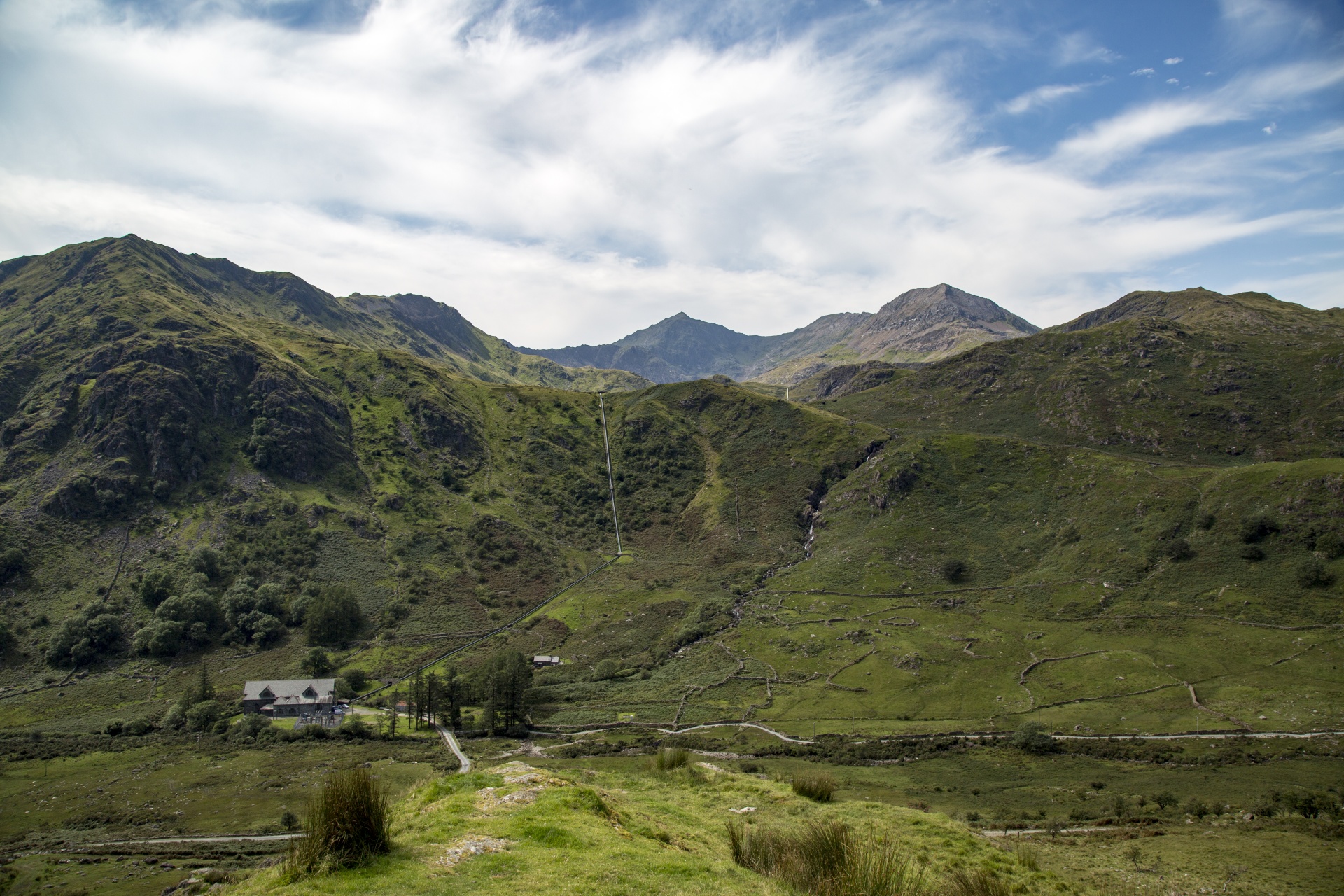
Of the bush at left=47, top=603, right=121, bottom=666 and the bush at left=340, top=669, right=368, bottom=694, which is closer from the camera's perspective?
the bush at left=340, top=669, right=368, bottom=694

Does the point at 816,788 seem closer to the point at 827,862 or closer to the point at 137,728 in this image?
the point at 827,862

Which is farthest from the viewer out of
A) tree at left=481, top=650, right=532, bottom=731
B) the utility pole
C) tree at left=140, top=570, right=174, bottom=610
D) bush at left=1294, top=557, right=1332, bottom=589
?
the utility pole

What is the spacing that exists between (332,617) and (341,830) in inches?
4223

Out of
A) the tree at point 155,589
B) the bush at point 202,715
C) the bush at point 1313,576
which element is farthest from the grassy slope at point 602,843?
the tree at point 155,589

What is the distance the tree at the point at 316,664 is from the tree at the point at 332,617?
7.58m

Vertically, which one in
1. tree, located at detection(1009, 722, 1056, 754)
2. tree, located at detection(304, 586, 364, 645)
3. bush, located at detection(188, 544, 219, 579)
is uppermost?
bush, located at detection(188, 544, 219, 579)

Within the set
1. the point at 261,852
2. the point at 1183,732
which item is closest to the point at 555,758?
the point at 261,852

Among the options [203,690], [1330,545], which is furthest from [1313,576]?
[203,690]

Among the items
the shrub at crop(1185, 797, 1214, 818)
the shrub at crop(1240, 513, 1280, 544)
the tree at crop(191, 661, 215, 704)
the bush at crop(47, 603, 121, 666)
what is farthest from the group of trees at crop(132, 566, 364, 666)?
the shrub at crop(1240, 513, 1280, 544)

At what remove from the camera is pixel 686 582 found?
128 metres

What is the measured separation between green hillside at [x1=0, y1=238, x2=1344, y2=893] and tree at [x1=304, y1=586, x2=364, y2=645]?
417 mm

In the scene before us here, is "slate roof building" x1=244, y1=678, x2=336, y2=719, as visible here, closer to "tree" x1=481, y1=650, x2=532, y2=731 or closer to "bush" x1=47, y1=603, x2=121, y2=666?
"tree" x1=481, y1=650, x2=532, y2=731

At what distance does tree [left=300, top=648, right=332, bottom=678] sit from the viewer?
99.2m

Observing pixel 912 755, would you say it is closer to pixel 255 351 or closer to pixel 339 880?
pixel 339 880
